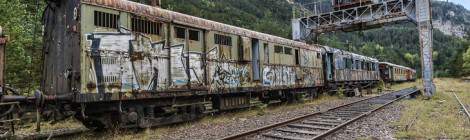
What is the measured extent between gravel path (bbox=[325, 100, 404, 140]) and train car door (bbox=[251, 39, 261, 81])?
463 centimetres

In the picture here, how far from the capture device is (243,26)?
85.4 m

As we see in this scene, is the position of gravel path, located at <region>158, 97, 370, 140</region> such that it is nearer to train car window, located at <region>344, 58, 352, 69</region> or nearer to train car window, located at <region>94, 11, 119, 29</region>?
train car window, located at <region>94, 11, 119, 29</region>

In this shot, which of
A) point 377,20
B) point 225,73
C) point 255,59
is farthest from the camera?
point 377,20

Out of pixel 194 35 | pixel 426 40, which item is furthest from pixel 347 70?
pixel 194 35

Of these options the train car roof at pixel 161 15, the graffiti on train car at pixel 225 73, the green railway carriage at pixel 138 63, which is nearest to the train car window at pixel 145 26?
the green railway carriage at pixel 138 63

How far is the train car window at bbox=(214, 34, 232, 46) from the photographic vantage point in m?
12.8

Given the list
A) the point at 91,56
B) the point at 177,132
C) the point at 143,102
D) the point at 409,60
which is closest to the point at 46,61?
the point at 91,56

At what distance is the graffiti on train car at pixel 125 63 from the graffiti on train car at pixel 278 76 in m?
5.81

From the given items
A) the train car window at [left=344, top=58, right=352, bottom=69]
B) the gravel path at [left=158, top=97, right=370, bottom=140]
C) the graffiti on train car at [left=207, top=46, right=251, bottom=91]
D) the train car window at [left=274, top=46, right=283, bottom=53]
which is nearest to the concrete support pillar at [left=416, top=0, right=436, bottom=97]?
the train car window at [left=344, top=58, right=352, bottom=69]

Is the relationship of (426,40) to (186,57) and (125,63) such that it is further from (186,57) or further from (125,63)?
(125,63)

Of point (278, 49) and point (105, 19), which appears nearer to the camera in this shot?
point (105, 19)

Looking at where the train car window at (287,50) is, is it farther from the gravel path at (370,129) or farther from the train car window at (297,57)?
the gravel path at (370,129)

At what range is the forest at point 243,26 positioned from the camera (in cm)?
1401

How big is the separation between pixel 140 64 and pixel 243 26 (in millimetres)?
76247
